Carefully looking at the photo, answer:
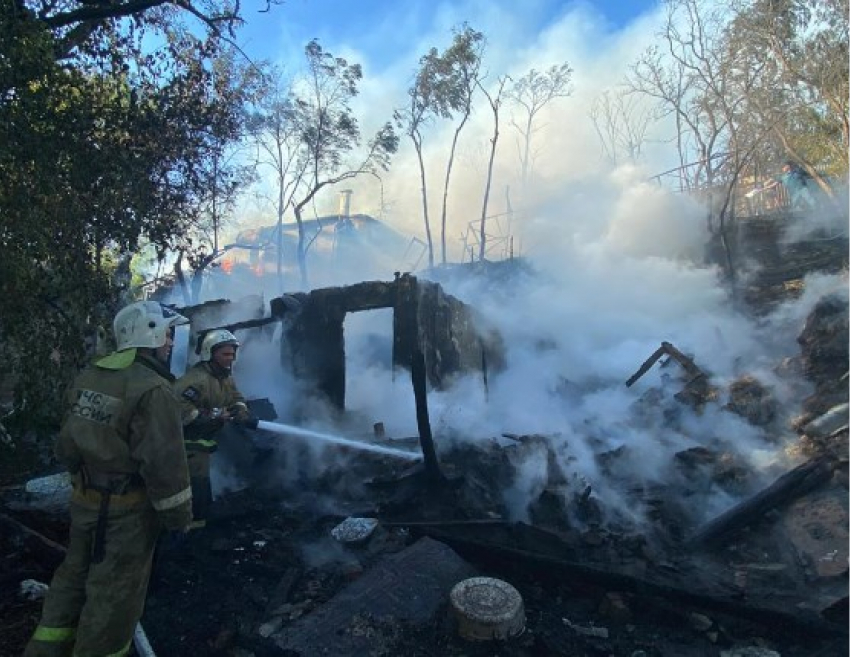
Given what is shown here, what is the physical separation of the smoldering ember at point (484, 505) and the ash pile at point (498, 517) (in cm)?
2

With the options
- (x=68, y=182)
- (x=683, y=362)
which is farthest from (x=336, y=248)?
(x=68, y=182)

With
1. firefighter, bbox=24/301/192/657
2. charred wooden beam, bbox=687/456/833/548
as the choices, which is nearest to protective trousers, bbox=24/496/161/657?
firefighter, bbox=24/301/192/657

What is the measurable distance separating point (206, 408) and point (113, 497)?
2284 millimetres

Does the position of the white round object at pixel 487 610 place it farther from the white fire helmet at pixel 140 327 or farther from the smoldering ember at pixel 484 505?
the white fire helmet at pixel 140 327

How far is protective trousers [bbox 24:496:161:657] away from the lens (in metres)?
3.11

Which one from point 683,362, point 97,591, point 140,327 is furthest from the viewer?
point 683,362

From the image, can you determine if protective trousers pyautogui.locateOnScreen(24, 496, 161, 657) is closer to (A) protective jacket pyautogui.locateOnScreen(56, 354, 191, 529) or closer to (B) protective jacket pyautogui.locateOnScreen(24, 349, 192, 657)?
(B) protective jacket pyautogui.locateOnScreen(24, 349, 192, 657)

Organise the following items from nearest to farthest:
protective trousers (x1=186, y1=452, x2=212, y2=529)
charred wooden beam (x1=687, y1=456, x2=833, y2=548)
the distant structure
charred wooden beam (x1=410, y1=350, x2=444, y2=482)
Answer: protective trousers (x1=186, y1=452, x2=212, y2=529), charred wooden beam (x1=687, y1=456, x2=833, y2=548), charred wooden beam (x1=410, y1=350, x2=444, y2=482), the distant structure

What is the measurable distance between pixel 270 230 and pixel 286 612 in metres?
37.1

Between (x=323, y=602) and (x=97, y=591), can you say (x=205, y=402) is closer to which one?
(x=323, y=602)

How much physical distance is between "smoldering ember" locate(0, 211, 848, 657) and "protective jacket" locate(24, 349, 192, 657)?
3.25 ft

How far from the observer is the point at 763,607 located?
432cm

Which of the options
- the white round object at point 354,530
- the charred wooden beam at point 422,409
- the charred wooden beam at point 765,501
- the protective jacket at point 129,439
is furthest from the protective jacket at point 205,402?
the charred wooden beam at point 765,501

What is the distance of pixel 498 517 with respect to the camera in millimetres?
5941
